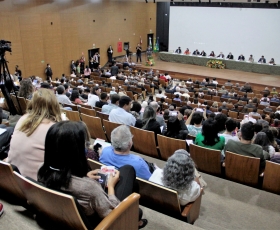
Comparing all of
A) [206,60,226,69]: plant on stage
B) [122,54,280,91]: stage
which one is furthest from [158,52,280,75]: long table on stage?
→ [122,54,280,91]: stage

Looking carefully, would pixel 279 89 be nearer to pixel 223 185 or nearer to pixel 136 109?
pixel 136 109

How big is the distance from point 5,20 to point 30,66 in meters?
2.22

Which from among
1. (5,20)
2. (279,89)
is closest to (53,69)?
(5,20)

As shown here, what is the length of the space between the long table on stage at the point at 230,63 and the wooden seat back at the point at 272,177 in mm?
12491

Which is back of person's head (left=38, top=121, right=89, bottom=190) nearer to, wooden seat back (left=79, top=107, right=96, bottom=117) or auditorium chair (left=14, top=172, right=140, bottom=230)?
auditorium chair (left=14, top=172, right=140, bottom=230)

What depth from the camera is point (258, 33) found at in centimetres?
1625

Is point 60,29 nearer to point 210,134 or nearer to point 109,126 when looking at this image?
point 109,126

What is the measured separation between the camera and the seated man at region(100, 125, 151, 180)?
2.54 m

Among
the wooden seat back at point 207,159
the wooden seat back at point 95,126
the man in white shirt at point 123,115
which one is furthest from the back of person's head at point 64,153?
the man in white shirt at point 123,115

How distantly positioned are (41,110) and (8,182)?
577 mm

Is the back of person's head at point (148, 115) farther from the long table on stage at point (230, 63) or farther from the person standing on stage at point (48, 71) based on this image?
the long table on stage at point (230, 63)

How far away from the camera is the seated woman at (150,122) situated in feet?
15.5

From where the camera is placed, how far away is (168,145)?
4219 mm

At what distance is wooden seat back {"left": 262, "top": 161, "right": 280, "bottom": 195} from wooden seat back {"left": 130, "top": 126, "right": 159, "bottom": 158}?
Result: 167cm
